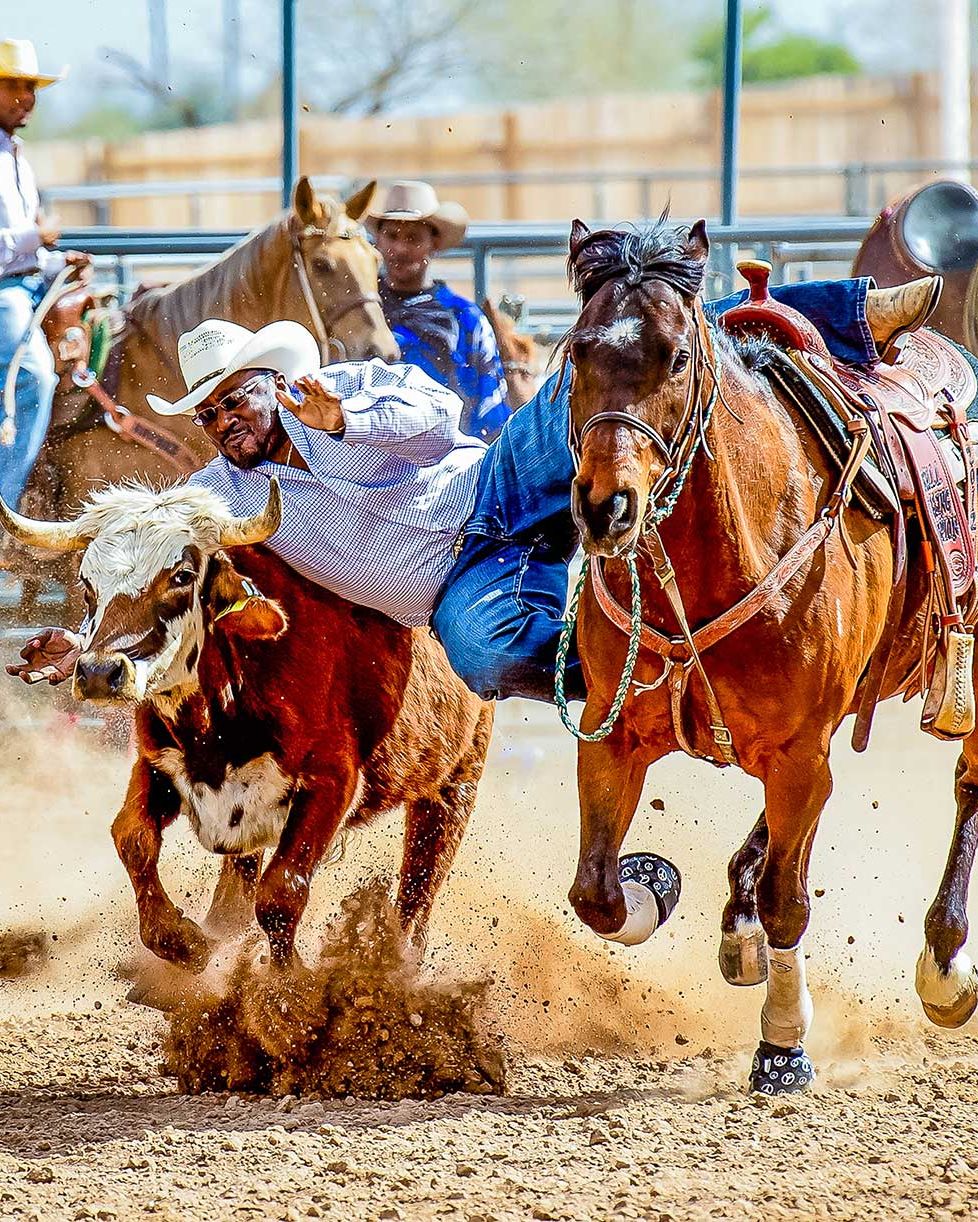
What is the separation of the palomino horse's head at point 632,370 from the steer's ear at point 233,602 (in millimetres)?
1335

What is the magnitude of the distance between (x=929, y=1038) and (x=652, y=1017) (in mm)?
777

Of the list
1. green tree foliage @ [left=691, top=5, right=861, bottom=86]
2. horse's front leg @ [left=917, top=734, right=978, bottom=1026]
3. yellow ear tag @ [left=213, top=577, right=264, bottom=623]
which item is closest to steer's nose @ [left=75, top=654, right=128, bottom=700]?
yellow ear tag @ [left=213, top=577, right=264, bottom=623]

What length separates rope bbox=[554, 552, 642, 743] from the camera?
150 inches

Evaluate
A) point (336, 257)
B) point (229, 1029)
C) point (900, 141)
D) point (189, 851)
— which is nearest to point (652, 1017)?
point (229, 1029)

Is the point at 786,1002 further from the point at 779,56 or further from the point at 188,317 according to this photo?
the point at 779,56

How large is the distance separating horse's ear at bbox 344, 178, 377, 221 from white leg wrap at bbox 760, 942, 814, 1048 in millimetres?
4385

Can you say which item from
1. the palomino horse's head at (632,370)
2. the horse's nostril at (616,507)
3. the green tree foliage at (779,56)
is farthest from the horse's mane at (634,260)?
the green tree foliage at (779,56)

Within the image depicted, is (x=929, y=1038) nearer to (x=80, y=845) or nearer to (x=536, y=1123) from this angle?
(x=536, y=1123)

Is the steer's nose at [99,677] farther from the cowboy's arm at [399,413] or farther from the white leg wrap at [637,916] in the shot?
the white leg wrap at [637,916]

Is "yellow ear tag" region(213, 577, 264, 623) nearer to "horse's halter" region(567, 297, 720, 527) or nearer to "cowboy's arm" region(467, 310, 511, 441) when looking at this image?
"horse's halter" region(567, 297, 720, 527)

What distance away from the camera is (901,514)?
170 inches

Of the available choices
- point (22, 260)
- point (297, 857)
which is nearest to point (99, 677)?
point (297, 857)

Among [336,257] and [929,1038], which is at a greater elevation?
[336,257]

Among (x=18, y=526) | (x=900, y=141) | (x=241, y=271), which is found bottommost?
(x=18, y=526)
